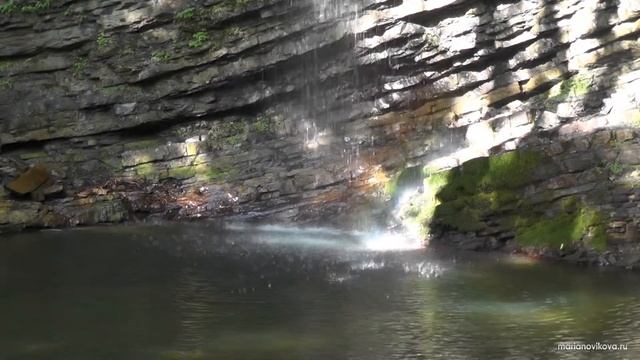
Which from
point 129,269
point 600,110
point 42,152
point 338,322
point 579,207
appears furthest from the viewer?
point 42,152

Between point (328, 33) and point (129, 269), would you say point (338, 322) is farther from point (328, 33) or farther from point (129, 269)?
point (328, 33)

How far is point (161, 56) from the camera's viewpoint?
1691cm

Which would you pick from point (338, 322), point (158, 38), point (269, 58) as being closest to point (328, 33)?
point (269, 58)

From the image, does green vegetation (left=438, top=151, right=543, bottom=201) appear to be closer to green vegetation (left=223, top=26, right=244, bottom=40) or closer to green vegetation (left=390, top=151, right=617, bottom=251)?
green vegetation (left=390, top=151, right=617, bottom=251)

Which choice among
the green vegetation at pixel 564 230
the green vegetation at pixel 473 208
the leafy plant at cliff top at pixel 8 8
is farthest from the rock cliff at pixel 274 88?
the green vegetation at pixel 564 230

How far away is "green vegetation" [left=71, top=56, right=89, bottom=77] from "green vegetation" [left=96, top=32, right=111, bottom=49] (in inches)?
20.9

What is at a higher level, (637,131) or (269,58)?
(269,58)

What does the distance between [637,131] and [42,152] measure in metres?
12.9

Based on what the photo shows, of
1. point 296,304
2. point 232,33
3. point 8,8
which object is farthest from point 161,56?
point 296,304

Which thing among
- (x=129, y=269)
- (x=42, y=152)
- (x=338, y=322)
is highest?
(x=42, y=152)

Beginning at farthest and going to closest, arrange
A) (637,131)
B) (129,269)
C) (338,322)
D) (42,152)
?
(42,152) < (637,131) < (129,269) < (338,322)

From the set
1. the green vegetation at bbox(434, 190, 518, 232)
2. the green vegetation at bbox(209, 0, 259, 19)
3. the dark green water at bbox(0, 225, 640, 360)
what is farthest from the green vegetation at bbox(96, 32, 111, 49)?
the green vegetation at bbox(434, 190, 518, 232)

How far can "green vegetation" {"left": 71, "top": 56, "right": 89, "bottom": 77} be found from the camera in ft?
55.1

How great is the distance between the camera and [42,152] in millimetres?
16109
